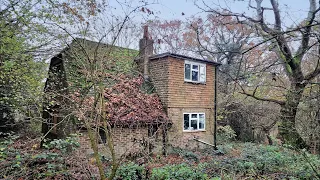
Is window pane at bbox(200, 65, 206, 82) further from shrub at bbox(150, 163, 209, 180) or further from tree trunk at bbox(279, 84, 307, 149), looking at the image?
shrub at bbox(150, 163, 209, 180)

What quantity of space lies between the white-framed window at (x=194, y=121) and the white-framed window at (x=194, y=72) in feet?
6.65

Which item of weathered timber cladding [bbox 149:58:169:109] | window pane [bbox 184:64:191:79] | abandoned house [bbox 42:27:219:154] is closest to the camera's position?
abandoned house [bbox 42:27:219:154]

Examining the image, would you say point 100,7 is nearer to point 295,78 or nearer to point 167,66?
point 167,66

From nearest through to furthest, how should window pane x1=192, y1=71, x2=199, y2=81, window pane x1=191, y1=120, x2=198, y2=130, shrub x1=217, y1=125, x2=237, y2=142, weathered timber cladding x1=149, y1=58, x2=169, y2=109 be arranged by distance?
weathered timber cladding x1=149, y1=58, x2=169, y2=109, window pane x1=191, y1=120, x2=198, y2=130, window pane x1=192, y1=71, x2=199, y2=81, shrub x1=217, y1=125, x2=237, y2=142

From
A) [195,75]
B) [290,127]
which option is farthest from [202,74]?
[290,127]

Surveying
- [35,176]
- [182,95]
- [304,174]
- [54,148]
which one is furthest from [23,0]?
[304,174]

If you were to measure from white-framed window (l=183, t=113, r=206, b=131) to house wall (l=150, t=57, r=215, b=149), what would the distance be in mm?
222

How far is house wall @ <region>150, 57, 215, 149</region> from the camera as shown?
42.3ft

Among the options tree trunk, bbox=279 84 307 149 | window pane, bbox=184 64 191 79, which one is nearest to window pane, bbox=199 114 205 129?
window pane, bbox=184 64 191 79

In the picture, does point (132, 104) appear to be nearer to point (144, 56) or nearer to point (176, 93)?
point (176, 93)

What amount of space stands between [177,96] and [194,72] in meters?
1.98

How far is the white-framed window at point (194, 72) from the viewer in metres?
13.8

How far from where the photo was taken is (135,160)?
699 cm

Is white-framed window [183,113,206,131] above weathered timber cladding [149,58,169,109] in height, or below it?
below
